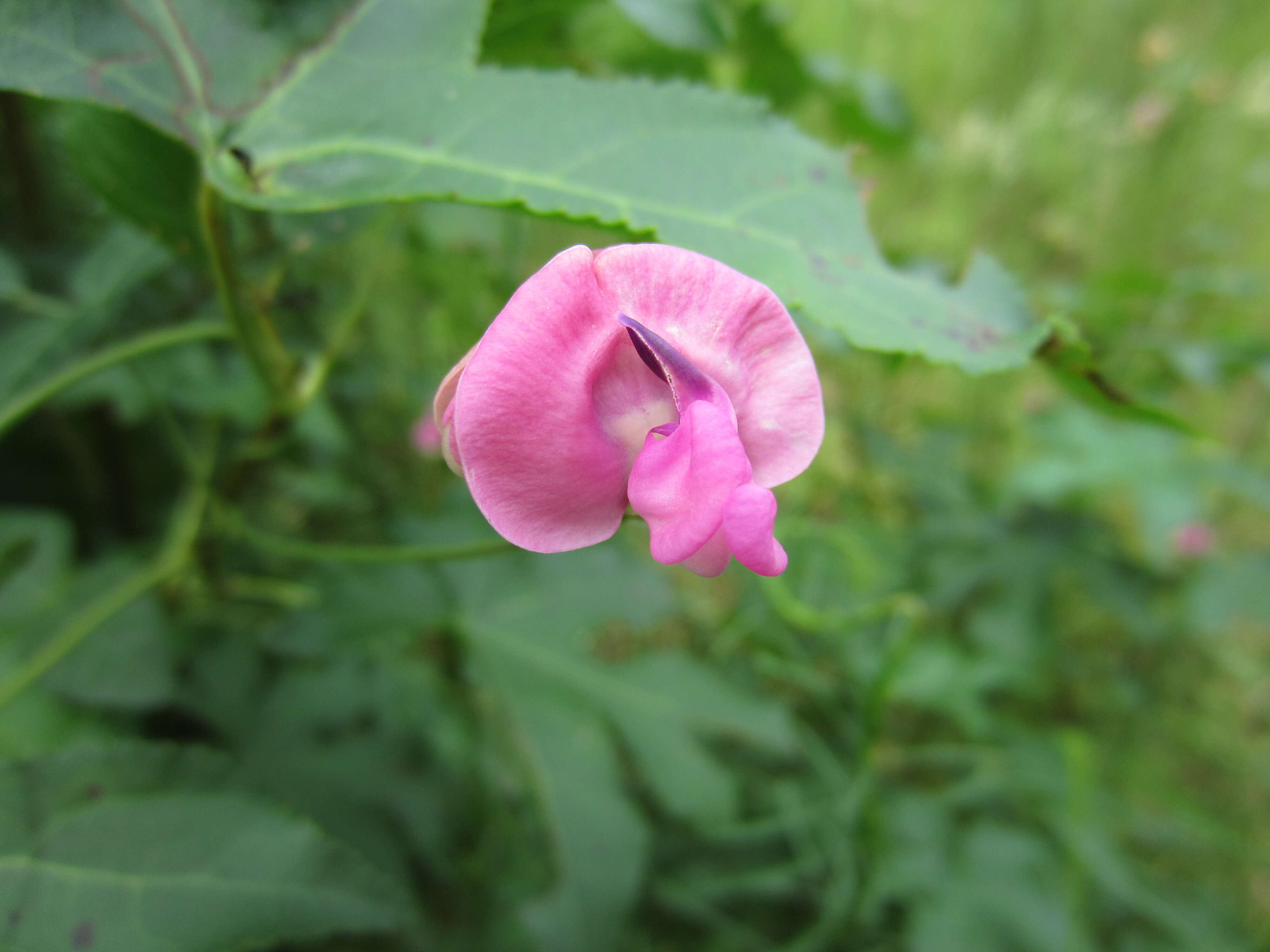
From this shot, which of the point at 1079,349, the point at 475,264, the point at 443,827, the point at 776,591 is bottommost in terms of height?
the point at 443,827

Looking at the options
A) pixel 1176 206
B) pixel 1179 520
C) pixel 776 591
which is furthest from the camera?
pixel 1176 206

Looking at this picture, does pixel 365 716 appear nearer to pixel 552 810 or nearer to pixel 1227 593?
pixel 552 810

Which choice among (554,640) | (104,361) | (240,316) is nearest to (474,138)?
(240,316)

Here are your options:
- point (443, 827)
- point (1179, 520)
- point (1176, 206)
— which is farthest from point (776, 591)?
point (1176, 206)

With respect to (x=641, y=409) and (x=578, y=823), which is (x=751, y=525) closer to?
(x=641, y=409)

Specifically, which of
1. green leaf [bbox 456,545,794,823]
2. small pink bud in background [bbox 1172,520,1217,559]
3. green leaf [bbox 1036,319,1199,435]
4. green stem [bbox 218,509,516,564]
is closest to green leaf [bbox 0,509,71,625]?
green stem [bbox 218,509,516,564]

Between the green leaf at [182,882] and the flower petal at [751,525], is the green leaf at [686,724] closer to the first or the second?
the green leaf at [182,882]

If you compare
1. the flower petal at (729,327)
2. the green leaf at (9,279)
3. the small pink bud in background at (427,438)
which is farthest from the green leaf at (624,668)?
the flower petal at (729,327)
